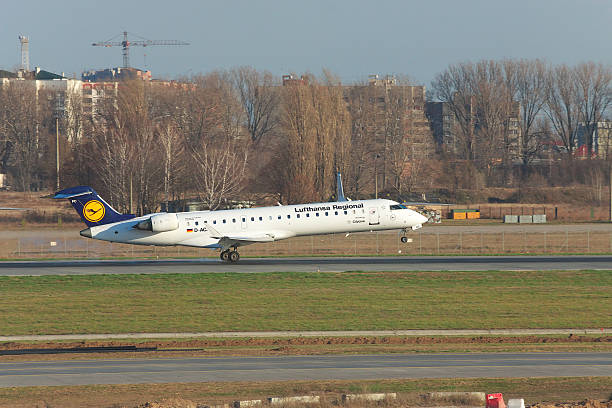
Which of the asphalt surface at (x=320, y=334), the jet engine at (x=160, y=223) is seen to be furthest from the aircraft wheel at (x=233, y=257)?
the asphalt surface at (x=320, y=334)

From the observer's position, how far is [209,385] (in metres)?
21.7

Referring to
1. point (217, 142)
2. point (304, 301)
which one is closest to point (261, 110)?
point (217, 142)

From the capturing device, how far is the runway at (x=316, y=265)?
47.2m

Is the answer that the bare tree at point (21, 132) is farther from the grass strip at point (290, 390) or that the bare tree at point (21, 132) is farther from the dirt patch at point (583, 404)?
the dirt patch at point (583, 404)

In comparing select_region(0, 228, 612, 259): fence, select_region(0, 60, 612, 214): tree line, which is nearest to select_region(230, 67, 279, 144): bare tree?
select_region(0, 60, 612, 214): tree line

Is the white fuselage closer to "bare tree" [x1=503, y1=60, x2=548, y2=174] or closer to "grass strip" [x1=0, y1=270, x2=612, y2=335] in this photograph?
"grass strip" [x1=0, y1=270, x2=612, y2=335]

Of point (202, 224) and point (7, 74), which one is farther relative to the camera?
point (7, 74)

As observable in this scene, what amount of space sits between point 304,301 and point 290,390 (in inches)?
641

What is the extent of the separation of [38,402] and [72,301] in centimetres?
1824

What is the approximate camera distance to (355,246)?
62844 millimetres

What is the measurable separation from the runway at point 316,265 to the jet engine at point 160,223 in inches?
90.3

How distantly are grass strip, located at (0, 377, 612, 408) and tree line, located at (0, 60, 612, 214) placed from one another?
2494 inches

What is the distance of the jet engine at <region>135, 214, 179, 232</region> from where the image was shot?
48.8 m

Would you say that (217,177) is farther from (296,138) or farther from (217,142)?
(217,142)
